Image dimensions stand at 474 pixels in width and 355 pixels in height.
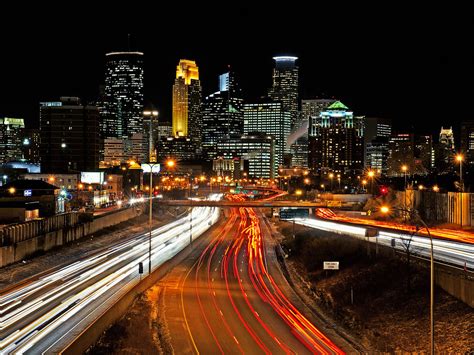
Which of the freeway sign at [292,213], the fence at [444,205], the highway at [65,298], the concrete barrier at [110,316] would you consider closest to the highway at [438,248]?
the fence at [444,205]

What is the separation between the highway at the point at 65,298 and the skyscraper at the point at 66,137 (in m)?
124

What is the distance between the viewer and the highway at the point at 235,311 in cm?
3247

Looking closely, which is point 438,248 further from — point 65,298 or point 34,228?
point 34,228

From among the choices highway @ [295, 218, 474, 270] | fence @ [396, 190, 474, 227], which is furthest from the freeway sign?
highway @ [295, 218, 474, 270]

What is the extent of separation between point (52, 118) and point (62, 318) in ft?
532

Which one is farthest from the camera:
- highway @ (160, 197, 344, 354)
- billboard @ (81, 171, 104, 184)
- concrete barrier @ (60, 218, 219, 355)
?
billboard @ (81, 171, 104, 184)

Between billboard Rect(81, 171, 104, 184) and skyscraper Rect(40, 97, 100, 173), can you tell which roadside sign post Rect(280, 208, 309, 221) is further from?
skyscraper Rect(40, 97, 100, 173)

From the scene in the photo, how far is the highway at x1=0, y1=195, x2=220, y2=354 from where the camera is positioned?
30859 mm

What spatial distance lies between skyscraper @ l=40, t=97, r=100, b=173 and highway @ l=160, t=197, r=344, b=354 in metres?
130

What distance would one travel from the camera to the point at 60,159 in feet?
620

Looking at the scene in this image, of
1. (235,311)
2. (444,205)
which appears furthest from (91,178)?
(235,311)

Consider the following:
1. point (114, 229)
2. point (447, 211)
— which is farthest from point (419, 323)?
point (114, 229)

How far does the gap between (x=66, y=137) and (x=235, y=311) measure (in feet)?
522

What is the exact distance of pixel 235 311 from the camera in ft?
131
